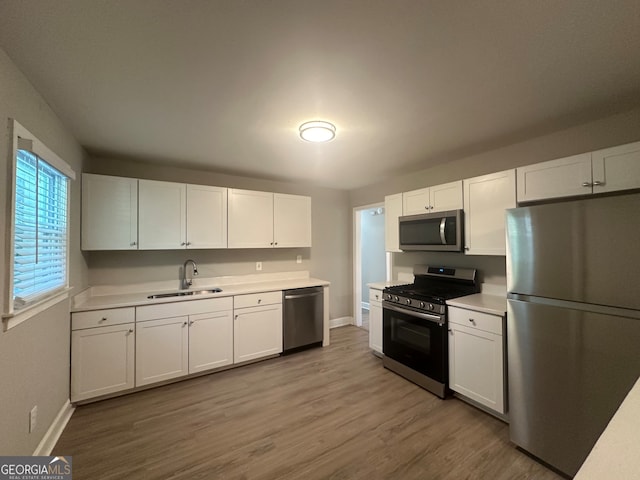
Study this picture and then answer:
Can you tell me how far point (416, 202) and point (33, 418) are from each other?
3.67 m

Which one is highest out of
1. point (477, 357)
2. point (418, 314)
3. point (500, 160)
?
point (500, 160)

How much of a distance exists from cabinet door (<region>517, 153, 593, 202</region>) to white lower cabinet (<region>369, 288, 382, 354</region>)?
183 centimetres

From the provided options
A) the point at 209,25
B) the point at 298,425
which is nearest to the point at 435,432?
the point at 298,425

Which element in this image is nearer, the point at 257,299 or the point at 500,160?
the point at 500,160

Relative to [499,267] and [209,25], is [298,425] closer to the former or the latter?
[499,267]

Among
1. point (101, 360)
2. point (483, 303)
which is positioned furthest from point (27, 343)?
point (483, 303)

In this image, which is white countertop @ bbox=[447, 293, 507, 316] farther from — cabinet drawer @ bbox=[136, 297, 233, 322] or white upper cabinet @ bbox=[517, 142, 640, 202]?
cabinet drawer @ bbox=[136, 297, 233, 322]

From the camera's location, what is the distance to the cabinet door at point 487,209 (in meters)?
2.31

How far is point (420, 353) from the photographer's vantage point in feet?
8.79

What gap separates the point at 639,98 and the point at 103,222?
4638mm

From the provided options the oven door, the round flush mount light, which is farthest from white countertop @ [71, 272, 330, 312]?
the round flush mount light

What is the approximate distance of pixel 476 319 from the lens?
2238 millimetres

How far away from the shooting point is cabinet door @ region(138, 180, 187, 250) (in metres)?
2.88

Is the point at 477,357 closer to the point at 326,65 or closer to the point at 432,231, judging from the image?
the point at 432,231
